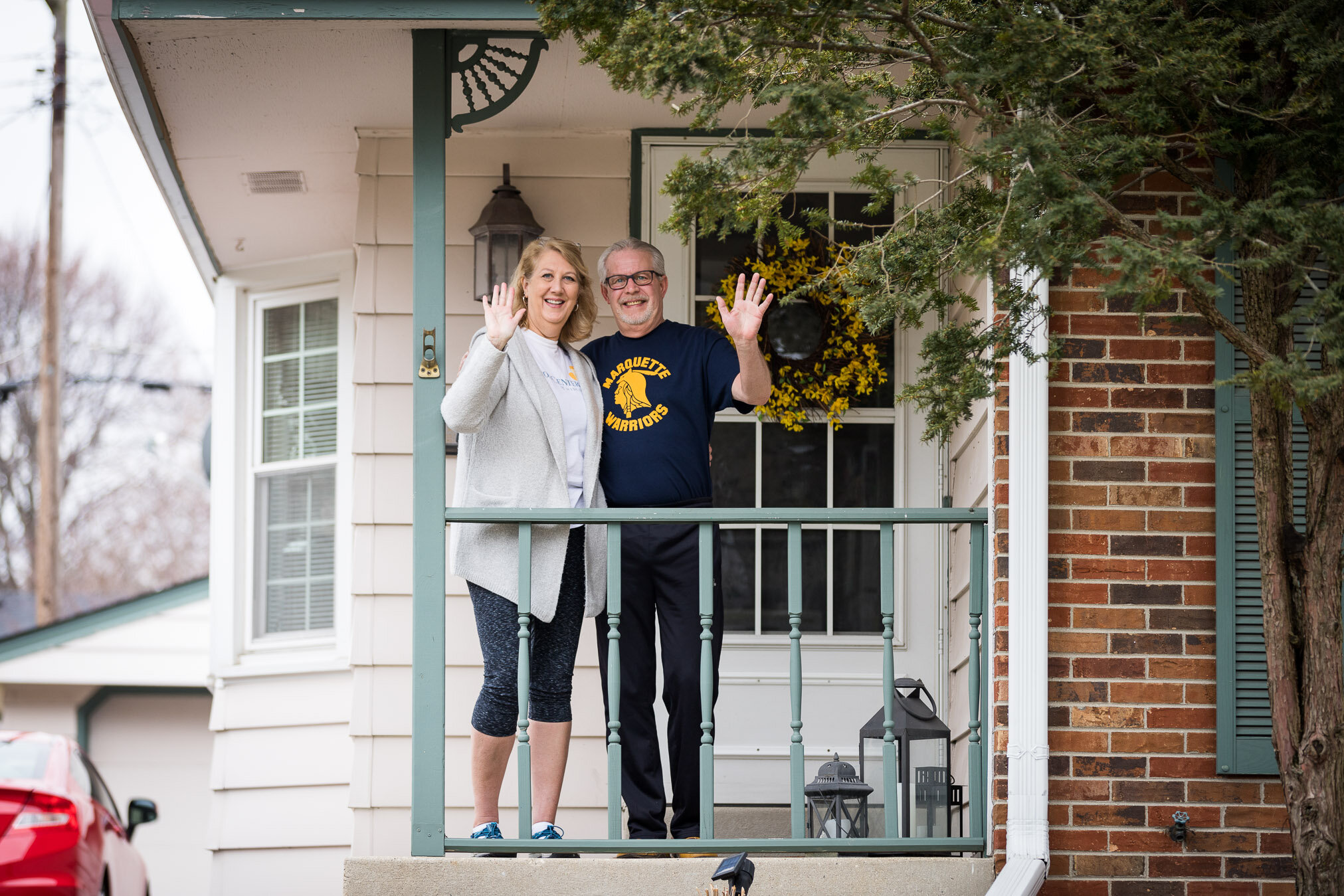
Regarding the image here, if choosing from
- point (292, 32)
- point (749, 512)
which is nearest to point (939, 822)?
point (749, 512)

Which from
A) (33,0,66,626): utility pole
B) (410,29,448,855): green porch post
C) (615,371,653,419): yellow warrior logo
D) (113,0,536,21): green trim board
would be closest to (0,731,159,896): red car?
(410,29,448,855): green porch post

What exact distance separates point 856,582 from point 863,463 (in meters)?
0.46

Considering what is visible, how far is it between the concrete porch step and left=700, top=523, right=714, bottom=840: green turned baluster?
0.14m

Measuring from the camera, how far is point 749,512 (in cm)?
404

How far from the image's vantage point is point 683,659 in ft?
13.6

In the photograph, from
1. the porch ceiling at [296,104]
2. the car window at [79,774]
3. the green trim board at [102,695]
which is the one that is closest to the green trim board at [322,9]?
the porch ceiling at [296,104]

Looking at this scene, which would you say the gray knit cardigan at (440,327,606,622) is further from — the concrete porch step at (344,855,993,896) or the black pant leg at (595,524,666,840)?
the concrete porch step at (344,855,993,896)

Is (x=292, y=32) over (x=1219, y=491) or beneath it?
over

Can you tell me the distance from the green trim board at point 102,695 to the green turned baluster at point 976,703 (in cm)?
995

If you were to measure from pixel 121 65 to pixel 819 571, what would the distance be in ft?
9.93

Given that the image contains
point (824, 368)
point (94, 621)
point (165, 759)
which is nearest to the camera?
point (824, 368)

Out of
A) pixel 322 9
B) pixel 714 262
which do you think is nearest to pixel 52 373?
pixel 714 262

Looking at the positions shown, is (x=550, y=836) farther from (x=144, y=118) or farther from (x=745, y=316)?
(x=144, y=118)

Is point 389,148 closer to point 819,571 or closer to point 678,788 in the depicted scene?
point 819,571
